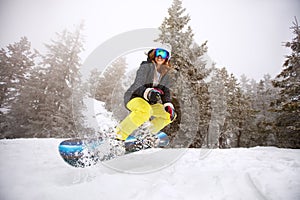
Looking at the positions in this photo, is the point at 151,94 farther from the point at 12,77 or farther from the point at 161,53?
the point at 12,77

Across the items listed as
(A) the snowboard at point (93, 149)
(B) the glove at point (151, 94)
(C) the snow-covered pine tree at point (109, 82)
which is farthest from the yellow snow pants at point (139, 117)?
(C) the snow-covered pine tree at point (109, 82)

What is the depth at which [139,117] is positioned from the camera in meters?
3.58

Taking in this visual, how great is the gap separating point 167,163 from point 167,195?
1.41 meters

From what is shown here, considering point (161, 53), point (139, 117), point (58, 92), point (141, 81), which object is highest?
point (58, 92)

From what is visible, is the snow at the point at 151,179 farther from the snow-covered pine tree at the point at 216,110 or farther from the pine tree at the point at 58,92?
the pine tree at the point at 58,92

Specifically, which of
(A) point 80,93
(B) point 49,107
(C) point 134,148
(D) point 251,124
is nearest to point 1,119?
(B) point 49,107

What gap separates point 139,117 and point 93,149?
1.32m

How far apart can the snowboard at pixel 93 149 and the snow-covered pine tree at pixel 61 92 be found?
1190 centimetres

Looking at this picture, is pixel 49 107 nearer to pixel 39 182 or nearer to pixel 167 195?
pixel 39 182

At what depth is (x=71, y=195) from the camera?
7.30 ft

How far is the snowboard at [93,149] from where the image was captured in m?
3.42

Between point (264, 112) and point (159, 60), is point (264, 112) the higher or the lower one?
the higher one

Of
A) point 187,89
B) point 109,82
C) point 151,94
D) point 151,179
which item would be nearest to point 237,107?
point 187,89

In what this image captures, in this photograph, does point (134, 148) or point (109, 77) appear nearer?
point (134, 148)
